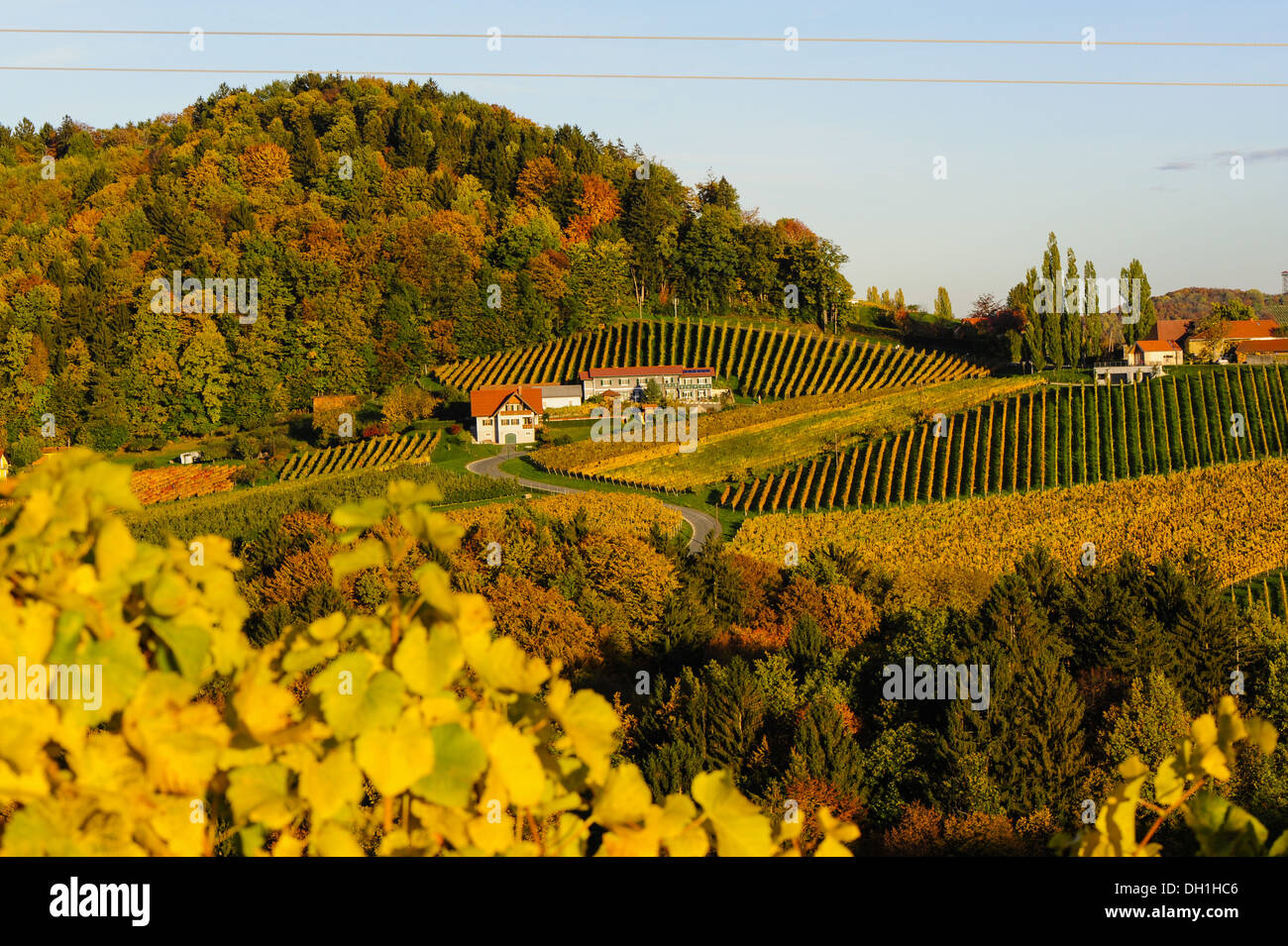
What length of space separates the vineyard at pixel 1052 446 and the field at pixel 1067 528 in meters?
1.86

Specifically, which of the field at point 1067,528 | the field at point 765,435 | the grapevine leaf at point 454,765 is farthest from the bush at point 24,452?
the grapevine leaf at point 454,765

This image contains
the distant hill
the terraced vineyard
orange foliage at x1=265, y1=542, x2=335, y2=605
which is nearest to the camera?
orange foliage at x1=265, y1=542, x2=335, y2=605

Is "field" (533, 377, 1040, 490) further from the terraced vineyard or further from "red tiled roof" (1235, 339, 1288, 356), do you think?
"red tiled roof" (1235, 339, 1288, 356)

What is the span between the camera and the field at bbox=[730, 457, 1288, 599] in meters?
38.0

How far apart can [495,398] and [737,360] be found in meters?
23.3

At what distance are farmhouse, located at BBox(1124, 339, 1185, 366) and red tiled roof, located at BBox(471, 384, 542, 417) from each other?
1601 inches

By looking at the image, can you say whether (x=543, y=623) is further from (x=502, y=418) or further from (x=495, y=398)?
(x=495, y=398)

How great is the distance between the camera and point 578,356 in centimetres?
8381

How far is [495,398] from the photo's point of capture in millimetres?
65125

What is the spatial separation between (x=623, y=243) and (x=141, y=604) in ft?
315

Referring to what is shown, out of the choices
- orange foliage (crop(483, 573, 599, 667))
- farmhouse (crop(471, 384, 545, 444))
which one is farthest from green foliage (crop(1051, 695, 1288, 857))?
farmhouse (crop(471, 384, 545, 444))

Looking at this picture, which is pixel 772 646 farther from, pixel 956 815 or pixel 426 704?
pixel 426 704

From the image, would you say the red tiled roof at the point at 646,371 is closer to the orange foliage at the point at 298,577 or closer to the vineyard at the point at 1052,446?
the vineyard at the point at 1052,446

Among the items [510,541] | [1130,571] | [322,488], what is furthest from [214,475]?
[1130,571]
